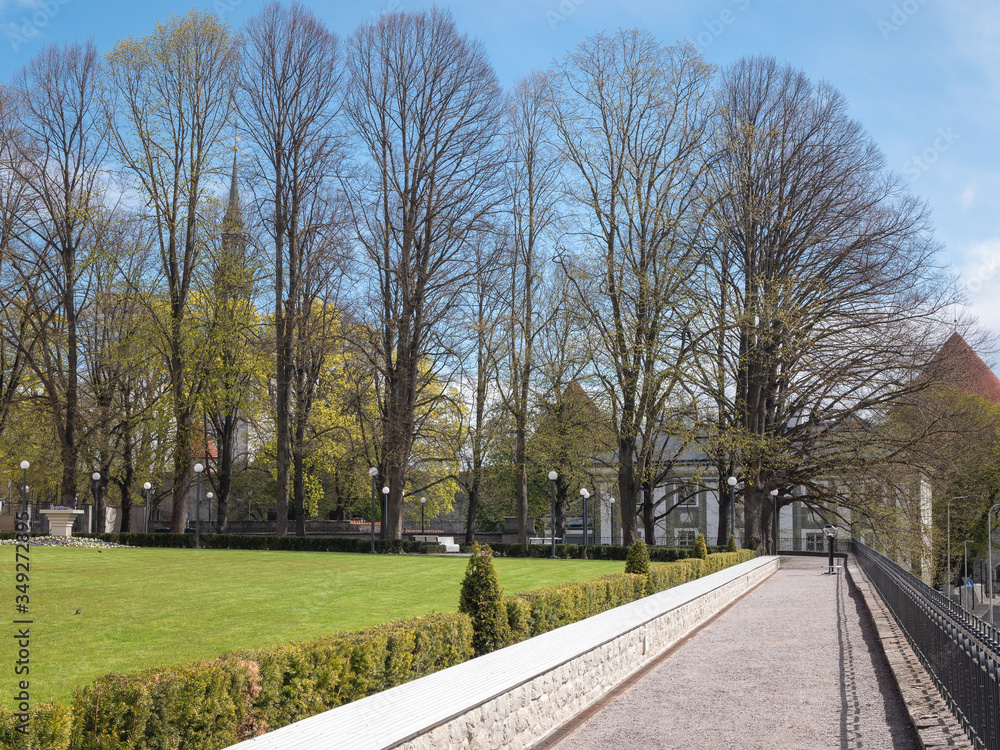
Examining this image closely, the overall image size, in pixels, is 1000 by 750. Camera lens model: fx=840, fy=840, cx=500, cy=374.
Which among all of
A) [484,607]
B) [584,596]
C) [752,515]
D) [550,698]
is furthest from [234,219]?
[550,698]

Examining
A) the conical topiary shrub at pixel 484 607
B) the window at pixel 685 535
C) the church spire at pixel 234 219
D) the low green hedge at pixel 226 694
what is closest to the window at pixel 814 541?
the window at pixel 685 535

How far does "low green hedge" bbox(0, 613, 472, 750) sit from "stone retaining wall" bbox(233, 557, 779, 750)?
0.23m

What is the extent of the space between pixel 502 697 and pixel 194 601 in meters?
7.86

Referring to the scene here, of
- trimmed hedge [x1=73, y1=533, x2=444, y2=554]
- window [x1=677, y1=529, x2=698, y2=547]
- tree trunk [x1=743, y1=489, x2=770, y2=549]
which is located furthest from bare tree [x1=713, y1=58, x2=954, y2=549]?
window [x1=677, y1=529, x2=698, y2=547]

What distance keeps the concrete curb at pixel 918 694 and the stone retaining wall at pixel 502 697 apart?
120 inches

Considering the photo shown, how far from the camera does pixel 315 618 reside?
11289 mm

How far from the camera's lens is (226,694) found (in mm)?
5176

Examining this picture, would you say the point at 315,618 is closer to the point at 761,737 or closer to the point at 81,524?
the point at 761,737

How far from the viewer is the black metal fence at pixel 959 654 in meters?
5.59

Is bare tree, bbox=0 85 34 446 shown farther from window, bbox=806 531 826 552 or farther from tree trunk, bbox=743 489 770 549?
window, bbox=806 531 826 552

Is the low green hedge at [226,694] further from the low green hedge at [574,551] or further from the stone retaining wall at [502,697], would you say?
the low green hedge at [574,551]

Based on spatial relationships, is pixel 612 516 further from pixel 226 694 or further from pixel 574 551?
pixel 226 694

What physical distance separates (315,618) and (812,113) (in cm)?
2702

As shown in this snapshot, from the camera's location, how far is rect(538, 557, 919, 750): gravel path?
23.9 ft
